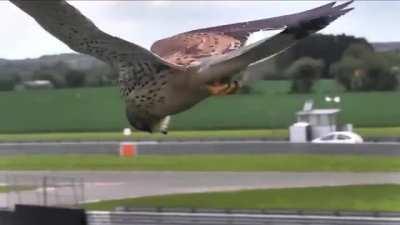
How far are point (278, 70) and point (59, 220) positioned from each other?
4.09ft

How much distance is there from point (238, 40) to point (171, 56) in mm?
175

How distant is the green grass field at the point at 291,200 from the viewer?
3.55m

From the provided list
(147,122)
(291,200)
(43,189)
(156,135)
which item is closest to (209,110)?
(156,135)

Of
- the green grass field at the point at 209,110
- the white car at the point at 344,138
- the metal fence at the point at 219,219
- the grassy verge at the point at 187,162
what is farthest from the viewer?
the grassy verge at the point at 187,162

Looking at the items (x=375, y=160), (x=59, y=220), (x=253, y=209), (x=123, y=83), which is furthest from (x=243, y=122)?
(x=123, y=83)

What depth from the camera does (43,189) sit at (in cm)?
379

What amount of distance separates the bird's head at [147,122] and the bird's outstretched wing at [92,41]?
0.07 meters

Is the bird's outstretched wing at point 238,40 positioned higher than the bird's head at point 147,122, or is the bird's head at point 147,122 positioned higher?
the bird's outstretched wing at point 238,40

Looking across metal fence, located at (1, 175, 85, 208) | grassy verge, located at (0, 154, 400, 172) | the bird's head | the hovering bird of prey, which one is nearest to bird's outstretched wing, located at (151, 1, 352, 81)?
the hovering bird of prey

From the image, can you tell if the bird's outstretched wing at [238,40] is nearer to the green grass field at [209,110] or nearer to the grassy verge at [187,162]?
the green grass field at [209,110]

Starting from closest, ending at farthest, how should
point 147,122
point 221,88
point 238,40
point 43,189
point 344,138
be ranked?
point 221,88 < point 147,122 < point 238,40 < point 344,138 < point 43,189

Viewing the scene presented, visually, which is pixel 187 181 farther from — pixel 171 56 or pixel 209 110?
pixel 171 56

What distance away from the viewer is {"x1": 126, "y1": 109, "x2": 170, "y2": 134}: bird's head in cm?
175

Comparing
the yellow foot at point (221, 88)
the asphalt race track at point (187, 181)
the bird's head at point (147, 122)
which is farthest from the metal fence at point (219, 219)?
the yellow foot at point (221, 88)
